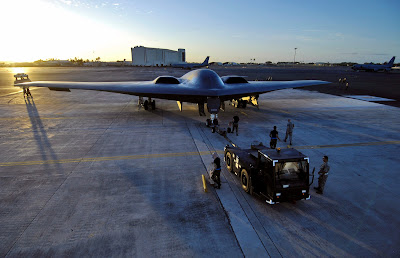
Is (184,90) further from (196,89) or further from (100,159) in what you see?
(100,159)

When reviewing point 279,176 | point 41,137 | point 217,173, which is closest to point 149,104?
point 41,137

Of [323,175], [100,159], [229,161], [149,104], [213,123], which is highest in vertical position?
[149,104]

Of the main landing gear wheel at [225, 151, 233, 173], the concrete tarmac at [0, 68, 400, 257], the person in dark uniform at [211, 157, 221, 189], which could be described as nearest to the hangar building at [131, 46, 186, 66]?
the concrete tarmac at [0, 68, 400, 257]

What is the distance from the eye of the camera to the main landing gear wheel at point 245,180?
7274 mm

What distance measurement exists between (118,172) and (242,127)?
356 inches

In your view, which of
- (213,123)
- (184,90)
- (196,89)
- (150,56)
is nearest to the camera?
(213,123)

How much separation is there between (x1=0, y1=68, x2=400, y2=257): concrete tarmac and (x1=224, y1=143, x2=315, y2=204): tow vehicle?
518 millimetres

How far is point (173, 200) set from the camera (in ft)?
23.5

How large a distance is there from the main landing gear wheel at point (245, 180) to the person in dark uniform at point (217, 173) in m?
0.78

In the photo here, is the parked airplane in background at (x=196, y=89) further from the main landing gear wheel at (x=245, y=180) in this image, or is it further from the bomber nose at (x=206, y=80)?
the main landing gear wheel at (x=245, y=180)

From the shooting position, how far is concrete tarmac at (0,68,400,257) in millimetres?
5445

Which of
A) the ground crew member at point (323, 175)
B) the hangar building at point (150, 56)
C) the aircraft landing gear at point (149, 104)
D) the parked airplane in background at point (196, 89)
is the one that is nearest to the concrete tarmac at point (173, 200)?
the ground crew member at point (323, 175)

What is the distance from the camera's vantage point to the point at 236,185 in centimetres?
802

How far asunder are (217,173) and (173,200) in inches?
67.8
